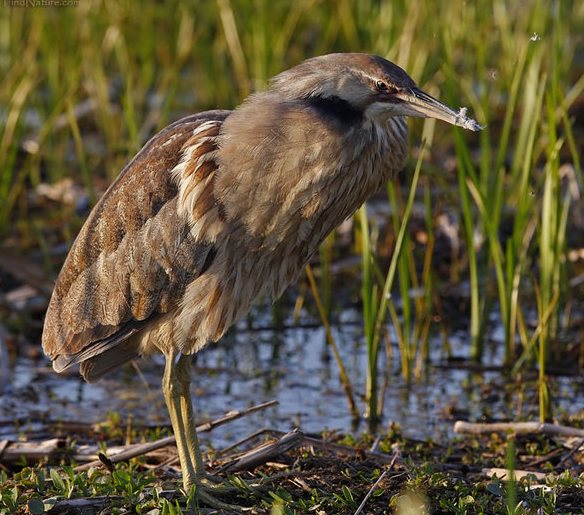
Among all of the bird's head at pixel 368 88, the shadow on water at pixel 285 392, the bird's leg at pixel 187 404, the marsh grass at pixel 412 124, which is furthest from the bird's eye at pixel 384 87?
the shadow on water at pixel 285 392

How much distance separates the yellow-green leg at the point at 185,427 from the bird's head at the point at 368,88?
3.75 ft

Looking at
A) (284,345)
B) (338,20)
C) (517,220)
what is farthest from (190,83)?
(517,220)

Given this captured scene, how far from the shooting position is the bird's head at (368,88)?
11.1ft

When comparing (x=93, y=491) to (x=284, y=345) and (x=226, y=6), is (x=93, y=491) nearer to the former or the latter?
(x=284, y=345)

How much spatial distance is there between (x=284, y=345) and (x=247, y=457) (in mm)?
2126

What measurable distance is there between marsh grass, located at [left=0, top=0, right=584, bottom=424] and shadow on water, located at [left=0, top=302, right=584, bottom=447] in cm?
19

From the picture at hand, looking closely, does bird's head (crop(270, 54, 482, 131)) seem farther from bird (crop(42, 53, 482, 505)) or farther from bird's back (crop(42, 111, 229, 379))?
bird's back (crop(42, 111, 229, 379))

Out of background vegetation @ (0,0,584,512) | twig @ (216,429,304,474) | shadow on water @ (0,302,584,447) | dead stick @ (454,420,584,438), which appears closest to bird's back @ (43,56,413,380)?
twig @ (216,429,304,474)

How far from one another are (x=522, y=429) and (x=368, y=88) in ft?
6.05

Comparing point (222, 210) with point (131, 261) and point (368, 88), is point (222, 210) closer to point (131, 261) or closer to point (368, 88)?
point (131, 261)

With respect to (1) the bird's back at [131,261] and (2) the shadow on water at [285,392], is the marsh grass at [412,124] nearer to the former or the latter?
(2) the shadow on water at [285,392]

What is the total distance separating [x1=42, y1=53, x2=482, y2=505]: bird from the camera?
3.55 m

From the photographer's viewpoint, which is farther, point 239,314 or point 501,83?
point 501,83

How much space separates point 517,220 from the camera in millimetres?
4910
